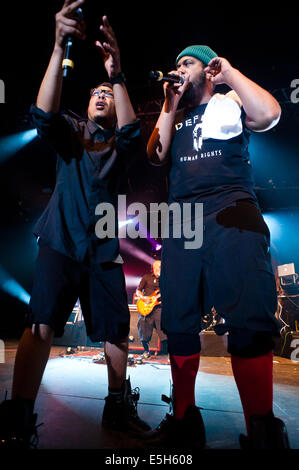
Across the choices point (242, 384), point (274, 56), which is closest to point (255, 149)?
point (274, 56)

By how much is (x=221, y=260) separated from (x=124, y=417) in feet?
3.48

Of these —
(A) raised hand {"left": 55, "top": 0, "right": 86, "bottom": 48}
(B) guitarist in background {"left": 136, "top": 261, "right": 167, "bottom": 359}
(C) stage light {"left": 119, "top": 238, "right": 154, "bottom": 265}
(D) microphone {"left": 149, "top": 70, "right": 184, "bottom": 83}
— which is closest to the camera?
(A) raised hand {"left": 55, "top": 0, "right": 86, "bottom": 48}

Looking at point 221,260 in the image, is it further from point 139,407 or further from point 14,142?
point 14,142

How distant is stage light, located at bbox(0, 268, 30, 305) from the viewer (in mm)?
10070

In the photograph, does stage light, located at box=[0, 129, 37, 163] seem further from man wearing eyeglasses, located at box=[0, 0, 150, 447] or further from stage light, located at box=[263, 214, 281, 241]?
stage light, located at box=[263, 214, 281, 241]

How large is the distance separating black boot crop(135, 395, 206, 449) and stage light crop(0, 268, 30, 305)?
10383 mm

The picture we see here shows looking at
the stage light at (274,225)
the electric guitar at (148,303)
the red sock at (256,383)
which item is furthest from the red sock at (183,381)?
the stage light at (274,225)

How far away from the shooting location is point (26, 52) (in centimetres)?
475

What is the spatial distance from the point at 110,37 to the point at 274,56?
5.35 m

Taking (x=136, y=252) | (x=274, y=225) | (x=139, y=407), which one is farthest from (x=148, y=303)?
(x=274, y=225)

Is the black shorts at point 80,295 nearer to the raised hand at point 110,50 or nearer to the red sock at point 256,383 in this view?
the red sock at point 256,383

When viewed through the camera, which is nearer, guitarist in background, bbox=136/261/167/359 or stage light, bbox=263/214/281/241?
guitarist in background, bbox=136/261/167/359

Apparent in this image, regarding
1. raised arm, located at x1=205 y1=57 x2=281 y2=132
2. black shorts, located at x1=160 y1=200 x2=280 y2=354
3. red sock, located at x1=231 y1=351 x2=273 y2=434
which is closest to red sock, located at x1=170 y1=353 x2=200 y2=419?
black shorts, located at x1=160 y1=200 x2=280 y2=354

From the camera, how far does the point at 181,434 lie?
4.17 ft
